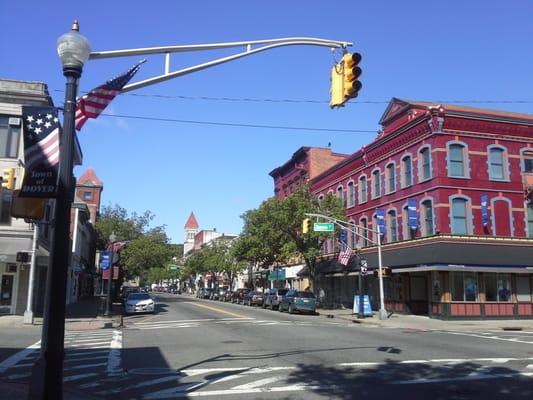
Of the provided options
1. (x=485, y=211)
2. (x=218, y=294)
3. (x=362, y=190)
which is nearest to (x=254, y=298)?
(x=362, y=190)

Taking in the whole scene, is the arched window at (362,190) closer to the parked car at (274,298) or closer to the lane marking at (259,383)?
the parked car at (274,298)

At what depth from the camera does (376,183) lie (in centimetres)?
4188

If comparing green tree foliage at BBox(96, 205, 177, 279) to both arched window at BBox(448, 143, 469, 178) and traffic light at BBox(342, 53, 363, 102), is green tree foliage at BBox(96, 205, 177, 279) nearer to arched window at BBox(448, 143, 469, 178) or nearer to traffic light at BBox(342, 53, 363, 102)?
arched window at BBox(448, 143, 469, 178)

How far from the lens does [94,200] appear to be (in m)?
88.3

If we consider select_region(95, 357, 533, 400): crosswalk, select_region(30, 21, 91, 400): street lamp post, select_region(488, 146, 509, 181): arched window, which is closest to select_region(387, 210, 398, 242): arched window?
select_region(488, 146, 509, 181): arched window

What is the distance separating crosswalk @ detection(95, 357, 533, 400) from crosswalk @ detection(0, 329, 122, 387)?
0.83 metres

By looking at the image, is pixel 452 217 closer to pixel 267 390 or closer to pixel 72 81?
pixel 267 390

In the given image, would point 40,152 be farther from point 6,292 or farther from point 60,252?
point 6,292

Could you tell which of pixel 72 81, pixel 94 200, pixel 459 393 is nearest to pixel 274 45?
pixel 72 81

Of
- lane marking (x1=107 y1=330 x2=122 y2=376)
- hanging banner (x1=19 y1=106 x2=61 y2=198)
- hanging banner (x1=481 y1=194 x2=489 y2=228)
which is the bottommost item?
lane marking (x1=107 y1=330 x2=122 y2=376)

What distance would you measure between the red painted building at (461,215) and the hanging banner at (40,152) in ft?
88.9

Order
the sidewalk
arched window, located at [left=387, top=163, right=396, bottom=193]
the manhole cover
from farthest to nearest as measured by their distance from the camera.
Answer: arched window, located at [left=387, top=163, right=396, bottom=193] < the sidewalk < the manhole cover

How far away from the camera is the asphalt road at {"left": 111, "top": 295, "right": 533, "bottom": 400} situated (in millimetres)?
9812

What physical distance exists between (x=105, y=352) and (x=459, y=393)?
389 inches
